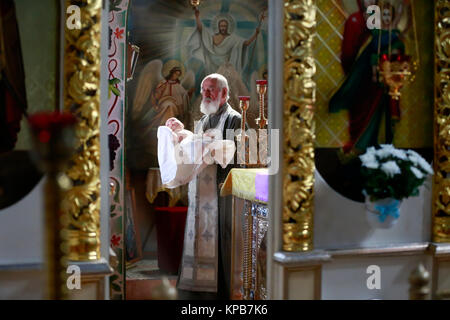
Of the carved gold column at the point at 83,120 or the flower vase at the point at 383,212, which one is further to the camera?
the flower vase at the point at 383,212

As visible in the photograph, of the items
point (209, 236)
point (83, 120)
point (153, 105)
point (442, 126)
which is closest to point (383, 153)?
point (442, 126)

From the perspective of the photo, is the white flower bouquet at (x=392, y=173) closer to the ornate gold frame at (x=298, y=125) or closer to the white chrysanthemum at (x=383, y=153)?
the white chrysanthemum at (x=383, y=153)

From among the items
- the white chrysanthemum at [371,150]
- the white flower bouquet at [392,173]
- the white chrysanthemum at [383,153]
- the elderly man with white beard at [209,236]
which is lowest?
the elderly man with white beard at [209,236]

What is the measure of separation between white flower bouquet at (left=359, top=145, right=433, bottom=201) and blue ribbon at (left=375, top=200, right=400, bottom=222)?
75 mm

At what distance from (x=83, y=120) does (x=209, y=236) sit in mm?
2322

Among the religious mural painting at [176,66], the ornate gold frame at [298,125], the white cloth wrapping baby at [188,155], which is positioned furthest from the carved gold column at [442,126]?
the religious mural painting at [176,66]

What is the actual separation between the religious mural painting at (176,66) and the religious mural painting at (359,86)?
3623 mm

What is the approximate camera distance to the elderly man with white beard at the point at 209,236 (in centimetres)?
542

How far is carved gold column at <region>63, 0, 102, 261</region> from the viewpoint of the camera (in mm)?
3412

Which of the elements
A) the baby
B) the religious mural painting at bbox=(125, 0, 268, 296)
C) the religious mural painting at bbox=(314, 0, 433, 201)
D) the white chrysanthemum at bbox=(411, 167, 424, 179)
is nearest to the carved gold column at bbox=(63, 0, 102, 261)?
the religious mural painting at bbox=(314, 0, 433, 201)

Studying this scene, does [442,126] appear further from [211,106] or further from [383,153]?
[211,106]

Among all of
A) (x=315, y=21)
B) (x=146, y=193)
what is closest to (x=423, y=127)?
(x=315, y=21)

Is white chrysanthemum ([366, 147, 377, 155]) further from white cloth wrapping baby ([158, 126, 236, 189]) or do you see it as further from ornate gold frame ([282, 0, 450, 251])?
white cloth wrapping baby ([158, 126, 236, 189])
